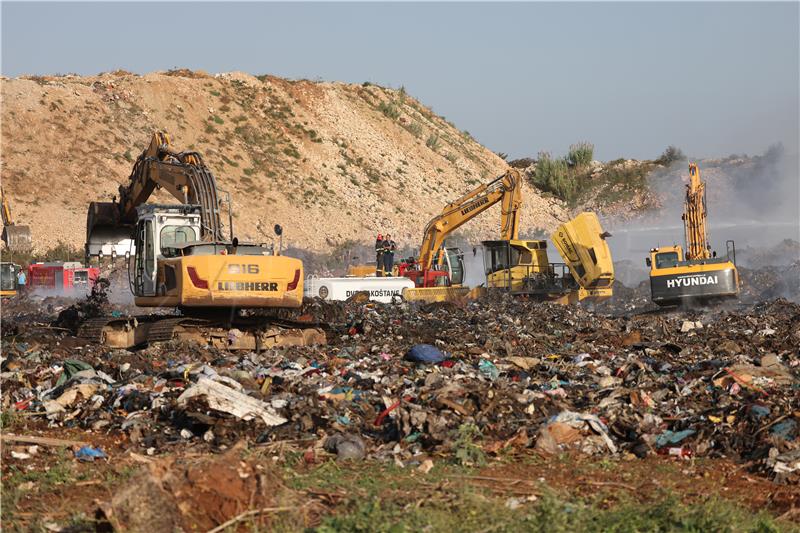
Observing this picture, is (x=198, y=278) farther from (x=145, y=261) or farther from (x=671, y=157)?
(x=671, y=157)

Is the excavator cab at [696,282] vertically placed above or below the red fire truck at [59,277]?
below

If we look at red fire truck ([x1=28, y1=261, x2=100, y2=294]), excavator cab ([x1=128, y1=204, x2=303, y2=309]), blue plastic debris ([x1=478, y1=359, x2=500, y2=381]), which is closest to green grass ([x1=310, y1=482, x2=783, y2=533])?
blue plastic debris ([x1=478, y1=359, x2=500, y2=381])

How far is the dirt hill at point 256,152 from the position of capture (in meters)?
42.8

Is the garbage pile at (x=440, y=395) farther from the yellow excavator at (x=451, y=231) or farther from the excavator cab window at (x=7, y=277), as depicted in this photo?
the excavator cab window at (x=7, y=277)

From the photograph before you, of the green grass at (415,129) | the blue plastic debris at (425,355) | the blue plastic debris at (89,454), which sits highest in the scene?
the green grass at (415,129)

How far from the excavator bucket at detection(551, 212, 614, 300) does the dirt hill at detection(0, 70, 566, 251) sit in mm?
20882

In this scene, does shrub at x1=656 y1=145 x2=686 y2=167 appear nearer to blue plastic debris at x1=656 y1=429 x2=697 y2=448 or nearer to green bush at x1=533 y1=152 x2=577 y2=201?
green bush at x1=533 y1=152 x2=577 y2=201

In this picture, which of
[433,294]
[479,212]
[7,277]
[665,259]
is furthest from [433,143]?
[665,259]

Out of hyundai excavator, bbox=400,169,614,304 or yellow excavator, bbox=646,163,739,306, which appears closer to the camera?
yellow excavator, bbox=646,163,739,306

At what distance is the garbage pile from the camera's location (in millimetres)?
8461

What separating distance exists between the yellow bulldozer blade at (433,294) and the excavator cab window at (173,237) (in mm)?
9816

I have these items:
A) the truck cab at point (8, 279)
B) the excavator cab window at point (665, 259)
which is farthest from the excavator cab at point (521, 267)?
the truck cab at point (8, 279)

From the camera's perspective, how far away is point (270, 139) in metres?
53.7

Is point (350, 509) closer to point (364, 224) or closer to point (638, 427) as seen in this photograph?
point (638, 427)
